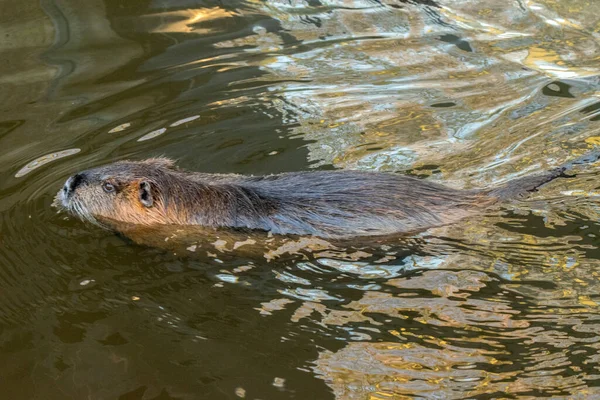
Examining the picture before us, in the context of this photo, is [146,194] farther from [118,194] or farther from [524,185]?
[524,185]

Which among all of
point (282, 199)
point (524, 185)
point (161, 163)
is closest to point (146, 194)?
point (161, 163)

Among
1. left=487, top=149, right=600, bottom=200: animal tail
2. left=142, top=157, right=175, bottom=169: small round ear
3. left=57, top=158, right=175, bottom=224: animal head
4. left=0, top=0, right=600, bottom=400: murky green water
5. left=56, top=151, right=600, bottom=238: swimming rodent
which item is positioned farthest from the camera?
left=142, top=157, right=175, bottom=169: small round ear

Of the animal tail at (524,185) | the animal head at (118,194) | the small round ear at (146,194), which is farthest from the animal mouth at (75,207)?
the animal tail at (524,185)

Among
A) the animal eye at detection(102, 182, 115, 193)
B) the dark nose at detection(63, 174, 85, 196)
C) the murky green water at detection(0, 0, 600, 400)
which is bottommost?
the murky green water at detection(0, 0, 600, 400)

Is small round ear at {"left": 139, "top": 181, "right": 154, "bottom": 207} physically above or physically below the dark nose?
below

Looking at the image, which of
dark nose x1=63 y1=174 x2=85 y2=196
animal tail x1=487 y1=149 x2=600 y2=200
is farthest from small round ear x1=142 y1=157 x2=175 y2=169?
animal tail x1=487 y1=149 x2=600 y2=200

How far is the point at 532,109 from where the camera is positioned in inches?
218

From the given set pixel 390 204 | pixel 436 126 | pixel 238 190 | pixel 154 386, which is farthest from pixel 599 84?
pixel 154 386

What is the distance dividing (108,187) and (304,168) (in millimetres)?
1242

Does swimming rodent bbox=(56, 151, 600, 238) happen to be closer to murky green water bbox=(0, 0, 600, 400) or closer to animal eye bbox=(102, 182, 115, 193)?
animal eye bbox=(102, 182, 115, 193)

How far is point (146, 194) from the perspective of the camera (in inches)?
168

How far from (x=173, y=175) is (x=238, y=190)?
42 cm

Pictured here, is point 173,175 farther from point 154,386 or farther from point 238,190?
point 154,386

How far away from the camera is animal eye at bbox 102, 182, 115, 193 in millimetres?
4348
